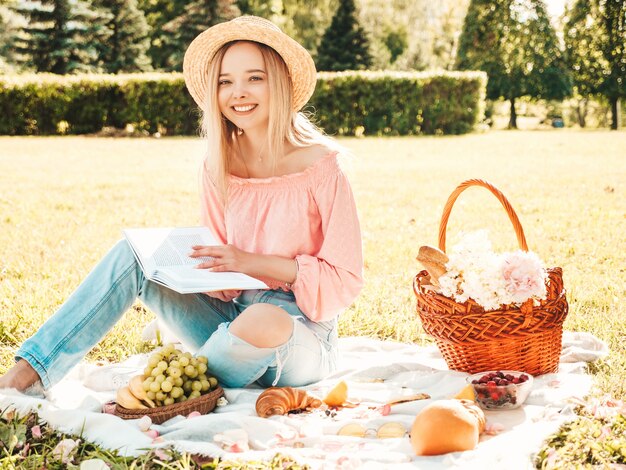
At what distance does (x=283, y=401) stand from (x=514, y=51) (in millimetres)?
27989

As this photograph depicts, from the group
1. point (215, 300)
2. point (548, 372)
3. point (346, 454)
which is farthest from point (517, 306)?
A: point (215, 300)

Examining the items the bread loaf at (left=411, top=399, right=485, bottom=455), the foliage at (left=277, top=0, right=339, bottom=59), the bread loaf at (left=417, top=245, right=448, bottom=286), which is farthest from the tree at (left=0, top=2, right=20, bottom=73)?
the bread loaf at (left=411, top=399, right=485, bottom=455)

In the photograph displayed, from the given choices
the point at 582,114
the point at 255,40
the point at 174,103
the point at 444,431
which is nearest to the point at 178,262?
the point at 255,40

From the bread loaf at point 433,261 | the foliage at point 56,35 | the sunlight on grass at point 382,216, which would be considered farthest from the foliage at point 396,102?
the bread loaf at point 433,261

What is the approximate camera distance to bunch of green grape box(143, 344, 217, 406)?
2572 millimetres

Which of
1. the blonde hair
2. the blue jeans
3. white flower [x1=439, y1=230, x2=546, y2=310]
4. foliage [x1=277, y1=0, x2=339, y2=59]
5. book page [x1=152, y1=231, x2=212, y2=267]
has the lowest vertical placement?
the blue jeans

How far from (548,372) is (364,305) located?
4.39 ft

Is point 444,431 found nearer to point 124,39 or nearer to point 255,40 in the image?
point 255,40

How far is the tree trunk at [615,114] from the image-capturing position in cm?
2352

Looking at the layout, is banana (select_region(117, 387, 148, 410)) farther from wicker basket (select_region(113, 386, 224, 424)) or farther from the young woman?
the young woman

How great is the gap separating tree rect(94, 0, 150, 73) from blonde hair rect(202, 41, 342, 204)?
26735mm

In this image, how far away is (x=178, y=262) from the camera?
2.70m

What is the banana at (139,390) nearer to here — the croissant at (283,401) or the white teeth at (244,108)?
the croissant at (283,401)

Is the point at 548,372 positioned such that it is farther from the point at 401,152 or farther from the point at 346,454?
the point at 401,152
